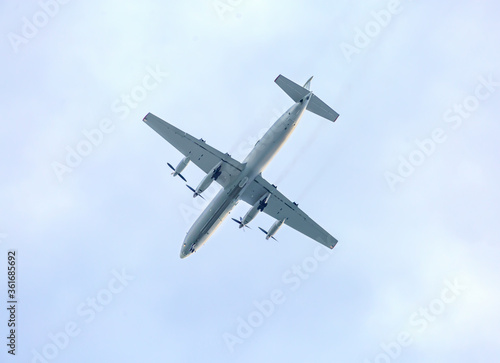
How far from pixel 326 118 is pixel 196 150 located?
12499mm

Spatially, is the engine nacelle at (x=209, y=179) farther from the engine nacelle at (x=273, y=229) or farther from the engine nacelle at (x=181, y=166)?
the engine nacelle at (x=273, y=229)

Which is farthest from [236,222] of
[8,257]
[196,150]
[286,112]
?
[8,257]

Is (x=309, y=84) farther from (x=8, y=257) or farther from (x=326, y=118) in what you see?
(x=8, y=257)

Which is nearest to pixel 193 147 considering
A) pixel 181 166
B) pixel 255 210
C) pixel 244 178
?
pixel 181 166

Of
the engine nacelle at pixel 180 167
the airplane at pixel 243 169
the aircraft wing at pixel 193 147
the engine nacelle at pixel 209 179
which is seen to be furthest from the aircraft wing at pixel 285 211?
the engine nacelle at pixel 180 167

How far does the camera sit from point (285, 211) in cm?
6275

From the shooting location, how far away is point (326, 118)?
57594 mm

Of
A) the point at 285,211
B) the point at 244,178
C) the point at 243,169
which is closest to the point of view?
the point at 243,169

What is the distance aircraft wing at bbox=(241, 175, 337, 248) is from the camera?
6041 cm

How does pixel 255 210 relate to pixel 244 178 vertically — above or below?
below

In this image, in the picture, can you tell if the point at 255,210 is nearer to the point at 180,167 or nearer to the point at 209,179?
the point at 209,179

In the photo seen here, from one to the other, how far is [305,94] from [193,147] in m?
11.5

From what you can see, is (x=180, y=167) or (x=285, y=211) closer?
(x=180, y=167)

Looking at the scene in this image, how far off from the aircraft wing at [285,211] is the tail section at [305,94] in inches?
330
